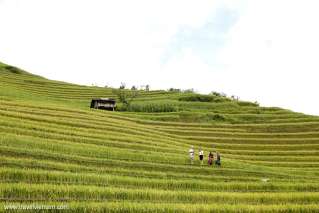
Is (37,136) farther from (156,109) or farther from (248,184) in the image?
(156,109)

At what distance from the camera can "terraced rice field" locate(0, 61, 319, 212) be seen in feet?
46.5

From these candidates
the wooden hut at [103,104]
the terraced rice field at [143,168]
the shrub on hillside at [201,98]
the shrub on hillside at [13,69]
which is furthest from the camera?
the shrub on hillside at [13,69]

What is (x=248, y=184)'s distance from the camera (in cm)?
2038

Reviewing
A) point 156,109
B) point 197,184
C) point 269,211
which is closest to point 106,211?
point 269,211

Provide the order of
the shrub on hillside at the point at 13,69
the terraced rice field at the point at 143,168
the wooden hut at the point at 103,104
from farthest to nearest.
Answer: the shrub on hillside at the point at 13,69, the wooden hut at the point at 103,104, the terraced rice field at the point at 143,168

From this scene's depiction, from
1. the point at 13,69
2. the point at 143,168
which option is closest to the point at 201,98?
the point at 13,69

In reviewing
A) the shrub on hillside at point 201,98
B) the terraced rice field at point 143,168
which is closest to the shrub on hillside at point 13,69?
the shrub on hillside at point 201,98

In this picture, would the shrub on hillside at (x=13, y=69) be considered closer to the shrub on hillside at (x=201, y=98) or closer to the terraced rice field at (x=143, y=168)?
the shrub on hillside at (x=201, y=98)

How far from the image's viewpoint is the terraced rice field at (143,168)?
559 inches

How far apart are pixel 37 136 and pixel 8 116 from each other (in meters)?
5.43

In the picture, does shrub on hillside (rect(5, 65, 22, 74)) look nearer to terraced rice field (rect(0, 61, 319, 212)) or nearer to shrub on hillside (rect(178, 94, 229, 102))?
shrub on hillside (rect(178, 94, 229, 102))

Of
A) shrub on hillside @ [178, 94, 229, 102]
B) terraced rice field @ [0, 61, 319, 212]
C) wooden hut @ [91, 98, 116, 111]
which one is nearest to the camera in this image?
terraced rice field @ [0, 61, 319, 212]

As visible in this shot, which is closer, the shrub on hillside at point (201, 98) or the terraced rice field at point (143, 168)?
the terraced rice field at point (143, 168)

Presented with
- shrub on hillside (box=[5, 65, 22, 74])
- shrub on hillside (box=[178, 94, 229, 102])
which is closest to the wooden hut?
shrub on hillside (box=[178, 94, 229, 102])
